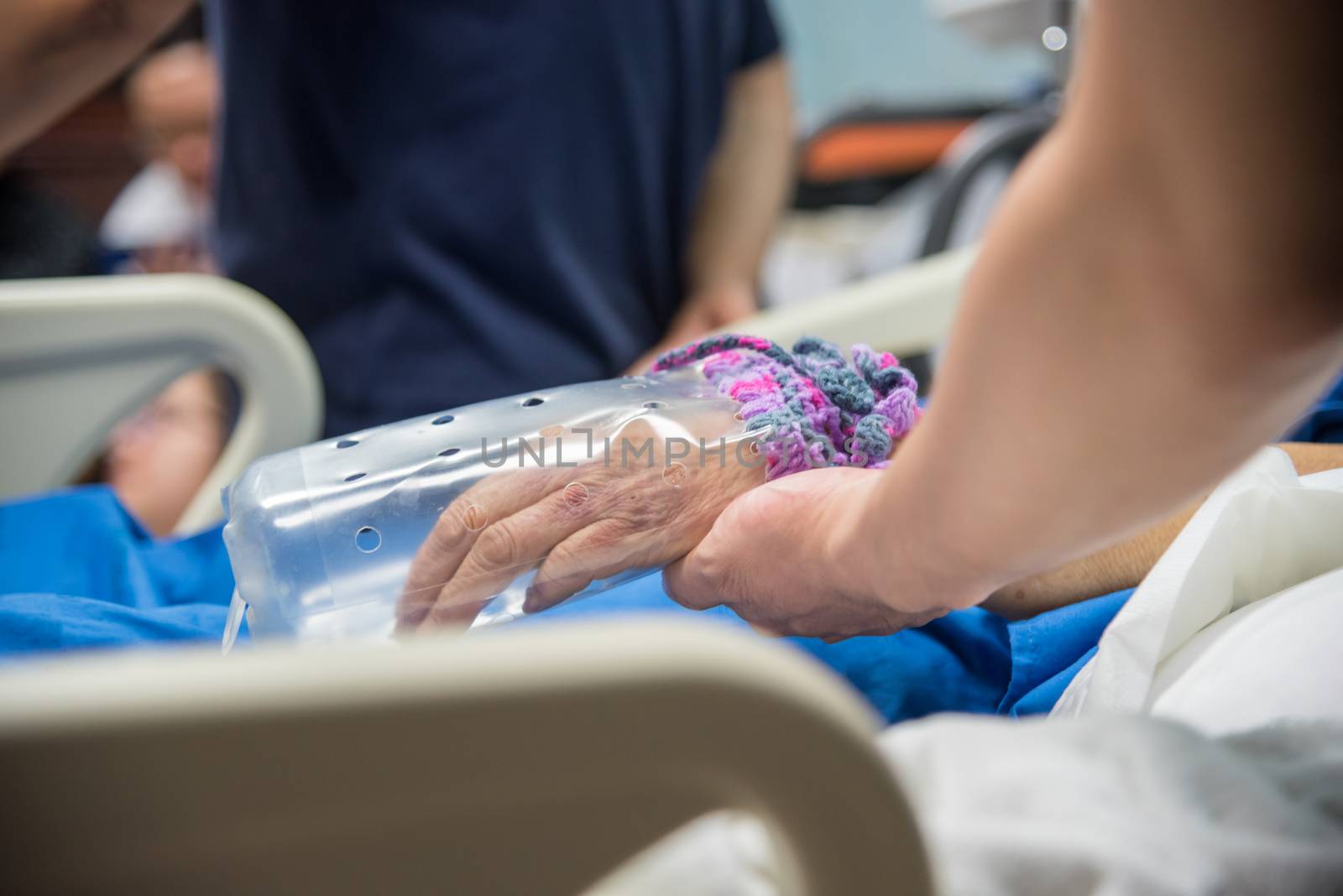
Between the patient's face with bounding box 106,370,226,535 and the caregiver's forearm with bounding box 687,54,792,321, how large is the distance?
54cm

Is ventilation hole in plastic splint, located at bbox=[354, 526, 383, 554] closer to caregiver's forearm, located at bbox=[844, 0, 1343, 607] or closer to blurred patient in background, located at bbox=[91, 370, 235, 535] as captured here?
caregiver's forearm, located at bbox=[844, 0, 1343, 607]

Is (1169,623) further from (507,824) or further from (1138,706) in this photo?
(507,824)

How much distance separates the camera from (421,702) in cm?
22

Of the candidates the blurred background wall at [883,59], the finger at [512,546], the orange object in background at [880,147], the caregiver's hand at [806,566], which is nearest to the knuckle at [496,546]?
the finger at [512,546]

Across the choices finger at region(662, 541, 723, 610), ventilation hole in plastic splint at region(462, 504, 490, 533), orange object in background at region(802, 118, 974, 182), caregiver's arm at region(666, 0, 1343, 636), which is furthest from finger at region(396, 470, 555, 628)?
orange object in background at region(802, 118, 974, 182)

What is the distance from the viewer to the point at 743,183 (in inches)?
46.7

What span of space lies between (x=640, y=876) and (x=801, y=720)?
0.36ft

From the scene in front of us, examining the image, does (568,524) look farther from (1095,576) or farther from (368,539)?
(1095,576)

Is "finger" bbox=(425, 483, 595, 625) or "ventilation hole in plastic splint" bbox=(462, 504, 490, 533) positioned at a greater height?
"ventilation hole in plastic splint" bbox=(462, 504, 490, 533)

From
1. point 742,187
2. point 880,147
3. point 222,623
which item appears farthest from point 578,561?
point 880,147

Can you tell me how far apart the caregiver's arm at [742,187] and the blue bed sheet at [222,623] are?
615 mm

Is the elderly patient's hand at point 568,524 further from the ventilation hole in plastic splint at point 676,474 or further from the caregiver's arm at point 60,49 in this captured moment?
the caregiver's arm at point 60,49

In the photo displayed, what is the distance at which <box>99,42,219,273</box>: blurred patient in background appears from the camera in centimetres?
161

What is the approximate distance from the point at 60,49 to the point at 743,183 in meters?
0.71
